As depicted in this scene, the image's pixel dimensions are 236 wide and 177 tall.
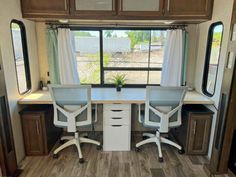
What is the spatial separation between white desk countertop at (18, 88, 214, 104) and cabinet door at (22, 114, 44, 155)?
0.23 meters

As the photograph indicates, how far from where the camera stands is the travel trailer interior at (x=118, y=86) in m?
2.18

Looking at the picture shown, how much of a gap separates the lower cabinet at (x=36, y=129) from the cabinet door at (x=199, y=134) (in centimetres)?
205

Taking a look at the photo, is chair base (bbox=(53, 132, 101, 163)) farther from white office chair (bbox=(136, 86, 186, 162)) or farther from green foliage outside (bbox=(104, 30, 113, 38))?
green foliage outside (bbox=(104, 30, 113, 38))

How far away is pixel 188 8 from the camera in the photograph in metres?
2.46

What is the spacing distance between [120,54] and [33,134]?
1839mm

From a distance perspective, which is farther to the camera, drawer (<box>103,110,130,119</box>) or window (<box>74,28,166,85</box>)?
window (<box>74,28,166,85</box>)

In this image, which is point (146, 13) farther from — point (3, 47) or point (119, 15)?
point (3, 47)

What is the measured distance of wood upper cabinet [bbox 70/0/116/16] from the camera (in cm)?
243

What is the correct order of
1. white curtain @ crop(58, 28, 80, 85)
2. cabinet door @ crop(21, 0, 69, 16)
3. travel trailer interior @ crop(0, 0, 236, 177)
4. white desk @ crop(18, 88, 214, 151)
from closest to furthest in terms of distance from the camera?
travel trailer interior @ crop(0, 0, 236, 177) < cabinet door @ crop(21, 0, 69, 16) < white desk @ crop(18, 88, 214, 151) < white curtain @ crop(58, 28, 80, 85)

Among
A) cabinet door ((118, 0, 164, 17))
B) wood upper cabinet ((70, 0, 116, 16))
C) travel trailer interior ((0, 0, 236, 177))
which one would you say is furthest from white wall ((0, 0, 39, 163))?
cabinet door ((118, 0, 164, 17))

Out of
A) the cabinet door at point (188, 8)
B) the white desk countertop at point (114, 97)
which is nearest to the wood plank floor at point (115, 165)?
the white desk countertop at point (114, 97)

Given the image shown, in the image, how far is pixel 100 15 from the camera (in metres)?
2.47

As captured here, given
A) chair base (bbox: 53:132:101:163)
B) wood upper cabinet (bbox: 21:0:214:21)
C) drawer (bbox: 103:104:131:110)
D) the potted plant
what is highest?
wood upper cabinet (bbox: 21:0:214:21)

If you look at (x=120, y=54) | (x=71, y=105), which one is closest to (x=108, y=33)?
(x=120, y=54)
